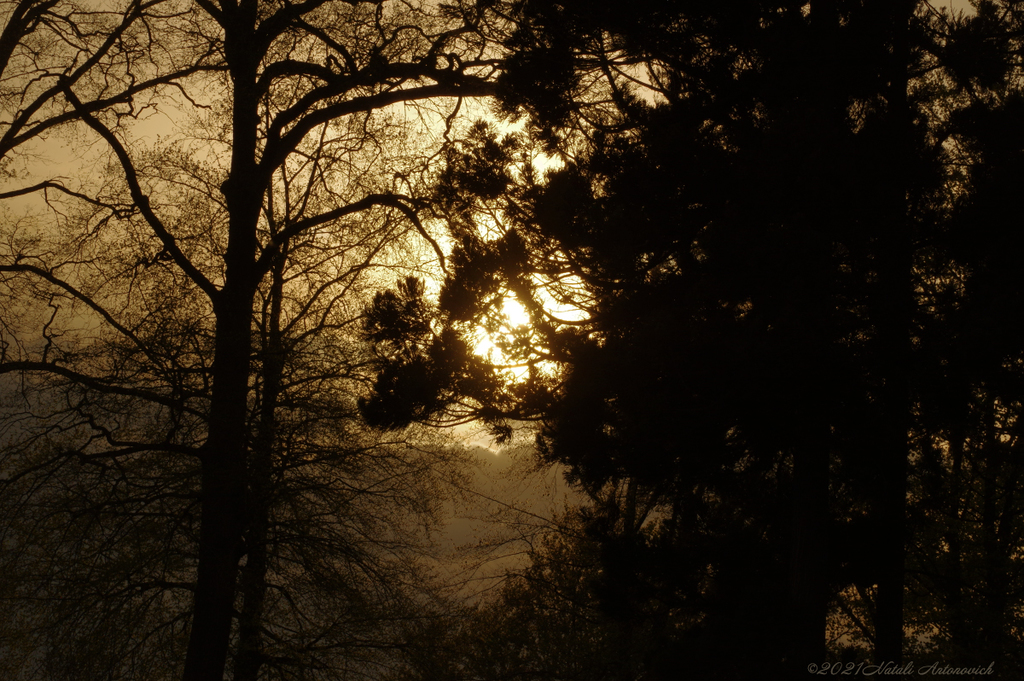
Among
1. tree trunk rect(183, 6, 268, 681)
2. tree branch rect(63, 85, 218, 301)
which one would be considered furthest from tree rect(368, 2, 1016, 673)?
tree branch rect(63, 85, 218, 301)

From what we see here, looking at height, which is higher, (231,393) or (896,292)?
(896,292)

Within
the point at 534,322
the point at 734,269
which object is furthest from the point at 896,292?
the point at 534,322

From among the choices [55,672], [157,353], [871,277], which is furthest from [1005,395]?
[55,672]

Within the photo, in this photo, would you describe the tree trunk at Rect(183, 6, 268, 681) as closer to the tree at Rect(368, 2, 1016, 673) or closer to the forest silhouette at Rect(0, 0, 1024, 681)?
the forest silhouette at Rect(0, 0, 1024, 681)

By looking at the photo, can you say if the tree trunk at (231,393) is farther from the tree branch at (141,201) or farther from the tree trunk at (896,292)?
the tree trunk at (896,292)

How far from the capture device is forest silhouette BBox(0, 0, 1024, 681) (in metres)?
6.07

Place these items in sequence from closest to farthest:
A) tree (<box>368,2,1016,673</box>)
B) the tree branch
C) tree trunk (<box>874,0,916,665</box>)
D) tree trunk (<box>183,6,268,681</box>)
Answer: tree (<box>368,2,1016,673</box>), tree trunk (<box>874,0,916,665</box>), tree trunk (<box>183,6,268,681</box>), the tree branch

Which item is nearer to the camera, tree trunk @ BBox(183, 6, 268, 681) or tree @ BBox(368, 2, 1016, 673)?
tree @ BBox(368, 2, 1016, 673)

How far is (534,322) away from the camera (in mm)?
7762

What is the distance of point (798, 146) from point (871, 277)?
1396mm

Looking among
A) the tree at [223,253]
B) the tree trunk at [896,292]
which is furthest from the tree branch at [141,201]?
the tree trunk at [896,292]

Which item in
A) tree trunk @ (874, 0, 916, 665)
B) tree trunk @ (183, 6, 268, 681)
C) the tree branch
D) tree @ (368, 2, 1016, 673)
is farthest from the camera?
the tree branch

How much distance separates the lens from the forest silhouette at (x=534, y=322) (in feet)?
19.9

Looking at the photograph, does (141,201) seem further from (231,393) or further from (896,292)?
(896,292)
